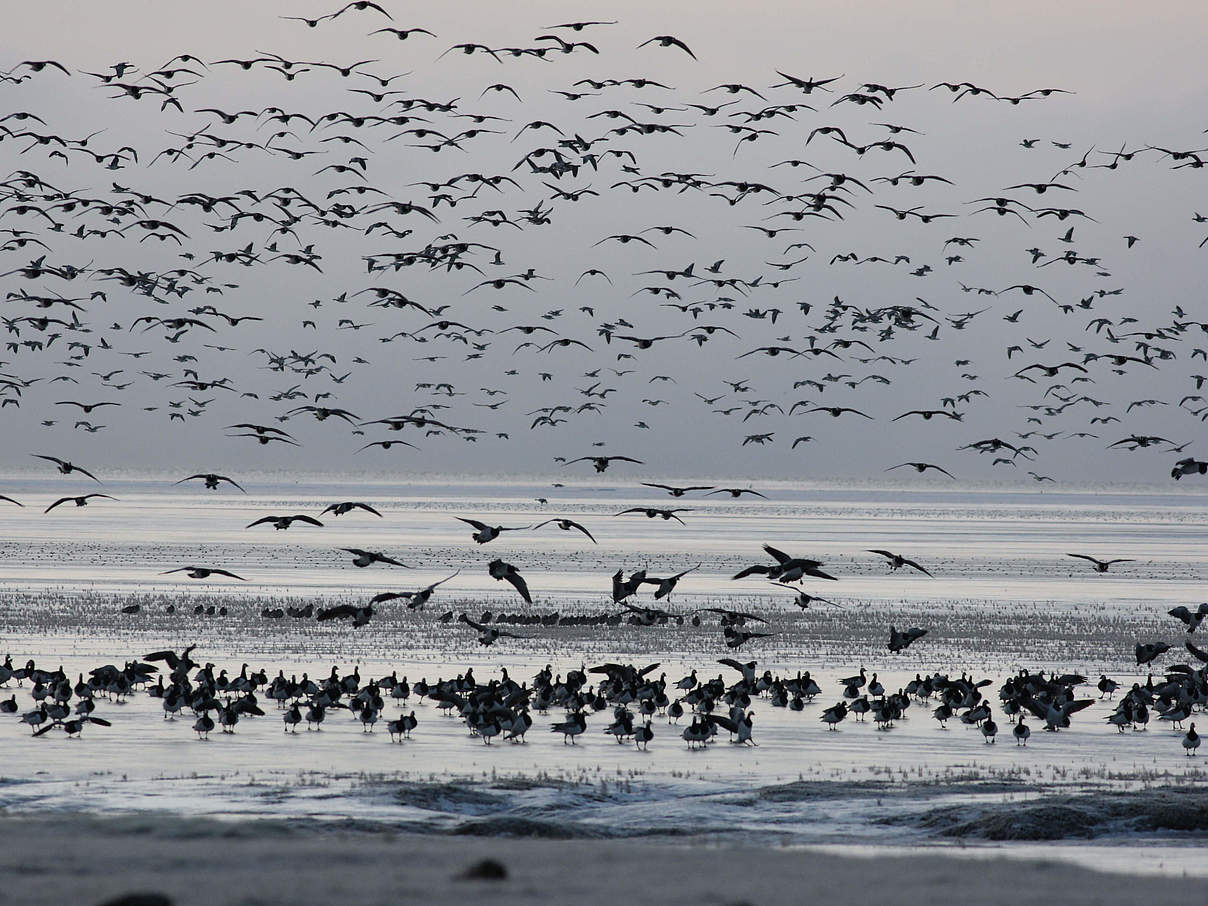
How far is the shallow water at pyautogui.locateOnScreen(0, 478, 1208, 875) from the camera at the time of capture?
64.6ft

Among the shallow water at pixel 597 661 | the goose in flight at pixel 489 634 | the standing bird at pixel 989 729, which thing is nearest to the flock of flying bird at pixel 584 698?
the standing bird at pixel 989 729

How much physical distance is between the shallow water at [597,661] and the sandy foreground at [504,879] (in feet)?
14.2

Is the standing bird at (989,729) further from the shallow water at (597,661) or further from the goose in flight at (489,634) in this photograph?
the goose in flight at (489,634)

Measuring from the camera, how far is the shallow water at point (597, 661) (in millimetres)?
19688

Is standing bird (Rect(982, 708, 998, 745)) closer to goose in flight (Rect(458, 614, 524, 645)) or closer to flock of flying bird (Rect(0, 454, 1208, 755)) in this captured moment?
flock of flying bird (Rect(0, 454, 1208, 755))

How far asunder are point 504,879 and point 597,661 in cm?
2477

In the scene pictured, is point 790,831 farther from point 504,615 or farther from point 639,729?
point 504,615

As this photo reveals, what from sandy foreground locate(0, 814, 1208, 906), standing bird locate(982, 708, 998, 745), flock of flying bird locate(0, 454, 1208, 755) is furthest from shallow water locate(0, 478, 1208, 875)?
sandy foreground locate(0, 814, 1208, 906)

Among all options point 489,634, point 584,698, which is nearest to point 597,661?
point 489,634

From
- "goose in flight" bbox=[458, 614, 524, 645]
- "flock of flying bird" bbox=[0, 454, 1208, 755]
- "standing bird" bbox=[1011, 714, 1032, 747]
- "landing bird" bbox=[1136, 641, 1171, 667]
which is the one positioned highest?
"goose in flight" bbox=[458, 614, 524, 645]

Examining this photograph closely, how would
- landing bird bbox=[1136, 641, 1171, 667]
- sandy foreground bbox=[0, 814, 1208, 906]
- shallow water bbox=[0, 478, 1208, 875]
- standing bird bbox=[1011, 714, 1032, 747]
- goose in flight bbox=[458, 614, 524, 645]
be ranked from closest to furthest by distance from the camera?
sandy foreground bbox=[0, 814, 1208, 906], shallow water bbox=[0, 478, 1208, 875], standing bird bbox=[1011, 714, 1032, 747], landing bird bbox=[1136, 641, 1171, 667], goose in flight bbox=[458, 614, 524, 645]

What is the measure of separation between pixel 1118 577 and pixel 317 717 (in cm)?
4517

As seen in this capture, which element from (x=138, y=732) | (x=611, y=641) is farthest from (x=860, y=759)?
(x=611, y=641)

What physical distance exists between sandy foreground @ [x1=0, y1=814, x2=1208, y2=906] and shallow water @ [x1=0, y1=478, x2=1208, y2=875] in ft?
14.2
